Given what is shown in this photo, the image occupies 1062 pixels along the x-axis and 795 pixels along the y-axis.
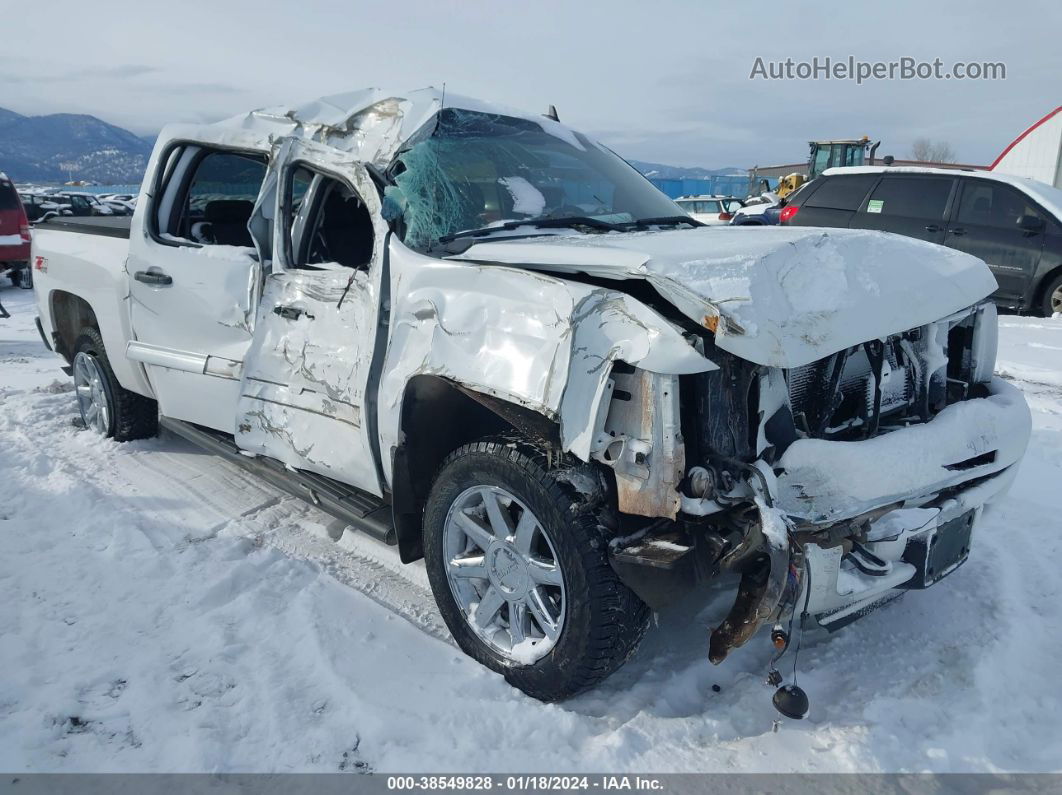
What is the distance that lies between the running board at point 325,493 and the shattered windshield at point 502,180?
115 centimetres

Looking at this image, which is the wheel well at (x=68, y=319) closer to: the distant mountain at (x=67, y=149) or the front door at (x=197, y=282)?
the front door at (x=197, y=282)

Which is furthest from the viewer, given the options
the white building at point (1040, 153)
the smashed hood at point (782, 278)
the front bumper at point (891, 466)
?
the white building at point (1040, 153)

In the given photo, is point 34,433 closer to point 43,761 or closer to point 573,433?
point 43,761

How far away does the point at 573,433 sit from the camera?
2.22m

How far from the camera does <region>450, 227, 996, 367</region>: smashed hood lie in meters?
2.11

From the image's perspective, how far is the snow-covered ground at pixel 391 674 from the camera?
7.73ft

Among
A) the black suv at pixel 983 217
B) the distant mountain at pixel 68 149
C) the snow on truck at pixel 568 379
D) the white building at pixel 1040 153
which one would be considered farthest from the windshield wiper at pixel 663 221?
the distant mountain at pixel 68 149

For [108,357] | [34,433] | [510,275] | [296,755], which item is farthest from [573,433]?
[34,433]

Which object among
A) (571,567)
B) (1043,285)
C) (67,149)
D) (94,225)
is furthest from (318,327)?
(67,149)

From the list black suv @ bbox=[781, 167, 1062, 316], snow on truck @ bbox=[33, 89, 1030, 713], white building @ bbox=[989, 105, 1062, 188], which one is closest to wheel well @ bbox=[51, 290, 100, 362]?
snow on truck @ bbox=[33, 89, 1030, 713]

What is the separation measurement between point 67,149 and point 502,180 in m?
160

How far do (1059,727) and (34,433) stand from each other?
5.93 m

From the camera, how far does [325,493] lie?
3408mm

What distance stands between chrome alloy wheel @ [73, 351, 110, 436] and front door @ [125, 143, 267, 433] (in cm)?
93
